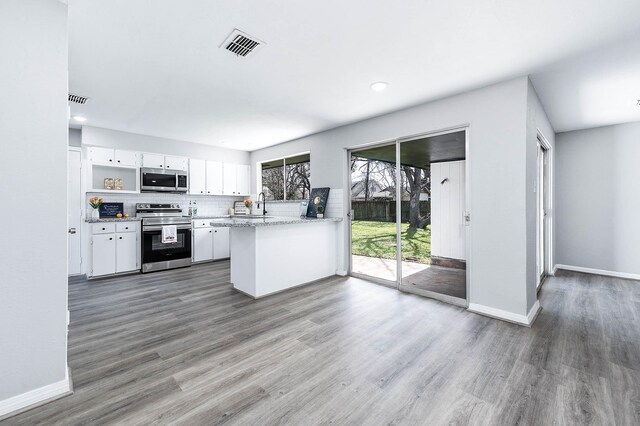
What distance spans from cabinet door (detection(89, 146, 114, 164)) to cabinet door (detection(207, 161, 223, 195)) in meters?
1.71

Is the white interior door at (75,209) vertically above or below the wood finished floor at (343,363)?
above

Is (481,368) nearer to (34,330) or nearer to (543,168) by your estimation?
(34,330)

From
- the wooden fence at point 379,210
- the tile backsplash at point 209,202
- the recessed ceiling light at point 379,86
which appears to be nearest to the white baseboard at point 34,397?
the recessed ceiling light at point 379,86

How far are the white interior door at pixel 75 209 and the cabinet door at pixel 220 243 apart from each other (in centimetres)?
225

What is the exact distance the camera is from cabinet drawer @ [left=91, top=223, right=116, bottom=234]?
4.45m

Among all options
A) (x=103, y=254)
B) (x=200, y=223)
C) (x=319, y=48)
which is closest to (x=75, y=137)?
(x=103, y=254)

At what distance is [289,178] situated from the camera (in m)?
5.81

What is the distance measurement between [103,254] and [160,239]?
85 centimetres

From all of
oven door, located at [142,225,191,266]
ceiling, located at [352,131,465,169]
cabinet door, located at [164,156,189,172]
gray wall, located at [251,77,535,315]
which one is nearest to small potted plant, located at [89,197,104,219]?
oven door, located at [142,225,191,266]

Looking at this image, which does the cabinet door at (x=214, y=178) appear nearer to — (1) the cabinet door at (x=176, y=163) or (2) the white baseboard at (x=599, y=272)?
(1) the cabinet door at (x=176, y=163)

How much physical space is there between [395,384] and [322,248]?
2692 millimetres

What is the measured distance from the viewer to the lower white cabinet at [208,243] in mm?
5574

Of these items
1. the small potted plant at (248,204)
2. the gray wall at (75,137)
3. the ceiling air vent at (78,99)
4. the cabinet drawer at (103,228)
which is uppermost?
the ceiling air vent at (78,99)

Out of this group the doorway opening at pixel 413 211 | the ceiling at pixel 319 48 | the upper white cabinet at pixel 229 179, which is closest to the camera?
the ceiling at pixel 319 48
